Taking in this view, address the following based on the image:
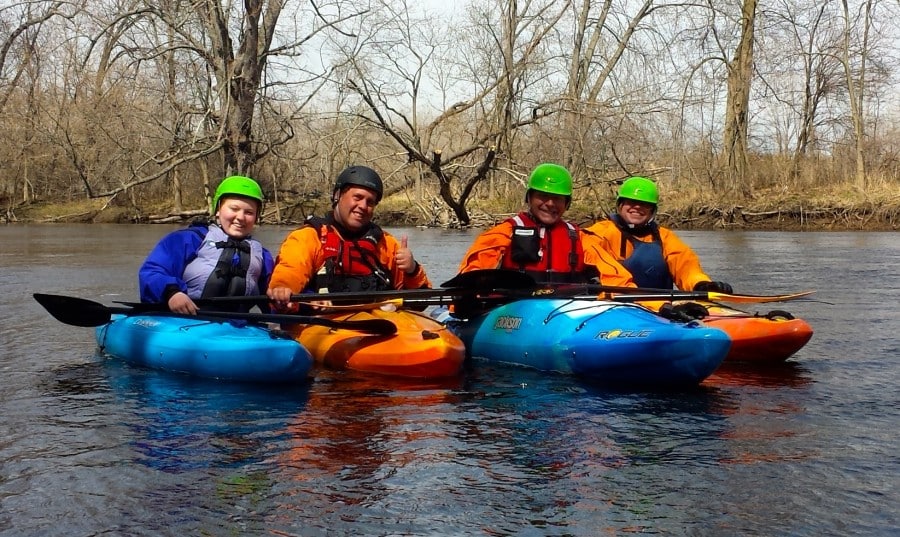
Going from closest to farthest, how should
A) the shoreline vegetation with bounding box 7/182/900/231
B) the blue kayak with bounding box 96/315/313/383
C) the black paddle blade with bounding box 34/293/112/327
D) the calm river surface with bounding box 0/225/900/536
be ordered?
the calm river surface with bounding box 0/225/900/536 < the blue kayak with bounding box 96/315/313/383 < the black paddle blade with bounding box 34/293/112/327 < the shoreline vegetation with bounding box 7/182/900/231

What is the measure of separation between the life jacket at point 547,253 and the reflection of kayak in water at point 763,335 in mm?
979

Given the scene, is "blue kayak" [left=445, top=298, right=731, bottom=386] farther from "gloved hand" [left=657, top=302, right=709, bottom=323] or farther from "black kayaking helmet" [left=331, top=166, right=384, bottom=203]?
"black kayaking helmet" [left=331, top=166, right=384, bottom=203]

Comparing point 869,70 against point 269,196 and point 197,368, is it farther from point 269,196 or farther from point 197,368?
point 197,368

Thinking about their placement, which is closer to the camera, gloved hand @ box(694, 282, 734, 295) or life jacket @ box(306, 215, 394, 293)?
life jacket @ box(306, 215, 394, 293)

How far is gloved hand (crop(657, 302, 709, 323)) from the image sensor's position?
530 cm

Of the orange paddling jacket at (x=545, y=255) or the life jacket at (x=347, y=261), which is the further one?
the orange paddling jacket at (x=545, y=255)

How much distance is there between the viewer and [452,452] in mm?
4059

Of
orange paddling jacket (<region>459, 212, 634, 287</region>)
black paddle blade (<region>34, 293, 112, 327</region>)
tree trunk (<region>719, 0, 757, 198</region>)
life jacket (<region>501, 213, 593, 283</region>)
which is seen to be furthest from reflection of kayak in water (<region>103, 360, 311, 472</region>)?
tree trunk (<region>719, 0, 757, 198</region>)

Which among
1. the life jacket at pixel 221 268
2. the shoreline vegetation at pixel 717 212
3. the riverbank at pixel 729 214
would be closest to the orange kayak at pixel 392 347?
the life jacket at pixel 221 268

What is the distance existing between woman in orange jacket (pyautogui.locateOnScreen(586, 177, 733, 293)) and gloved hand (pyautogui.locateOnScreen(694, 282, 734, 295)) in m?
0.26

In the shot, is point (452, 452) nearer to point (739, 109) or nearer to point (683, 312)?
point (683, 312)

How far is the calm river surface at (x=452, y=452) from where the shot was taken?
10.6 ft

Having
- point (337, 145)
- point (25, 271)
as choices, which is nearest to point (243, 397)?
point (25, 271)

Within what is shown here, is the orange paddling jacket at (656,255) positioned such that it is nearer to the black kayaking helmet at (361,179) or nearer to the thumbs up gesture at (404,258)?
the thumbs up gesture at (404,258)
